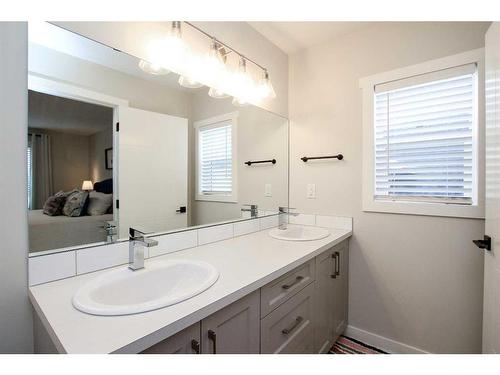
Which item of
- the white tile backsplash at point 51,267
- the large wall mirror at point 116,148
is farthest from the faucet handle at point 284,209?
the white tile backsplash at point 51,267

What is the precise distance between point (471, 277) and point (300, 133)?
1.48 m

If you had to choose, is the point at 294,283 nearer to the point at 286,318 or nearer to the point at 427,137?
the point at 286,318

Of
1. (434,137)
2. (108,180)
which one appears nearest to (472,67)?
(434,137)

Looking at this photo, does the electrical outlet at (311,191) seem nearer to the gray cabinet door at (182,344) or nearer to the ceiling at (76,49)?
the ceiling at (76,49)

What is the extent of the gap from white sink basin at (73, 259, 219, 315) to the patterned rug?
1.24m

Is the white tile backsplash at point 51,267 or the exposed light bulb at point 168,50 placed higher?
the exposed light bulb at point 168,50

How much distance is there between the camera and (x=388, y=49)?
169 cm

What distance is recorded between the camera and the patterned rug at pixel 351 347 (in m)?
1.69

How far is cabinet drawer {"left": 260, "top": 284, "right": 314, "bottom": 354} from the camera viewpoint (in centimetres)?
103

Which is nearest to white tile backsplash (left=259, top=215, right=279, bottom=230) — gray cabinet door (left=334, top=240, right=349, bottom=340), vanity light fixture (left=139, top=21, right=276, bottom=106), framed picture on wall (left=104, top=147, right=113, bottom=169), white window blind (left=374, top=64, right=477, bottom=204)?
gray cabinet door (left=334, top=240, right=349, bottom=340)

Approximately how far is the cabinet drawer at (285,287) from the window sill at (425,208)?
0.71 meters

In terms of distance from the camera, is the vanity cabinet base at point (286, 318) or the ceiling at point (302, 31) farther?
the ceiling at point (302, 31)
